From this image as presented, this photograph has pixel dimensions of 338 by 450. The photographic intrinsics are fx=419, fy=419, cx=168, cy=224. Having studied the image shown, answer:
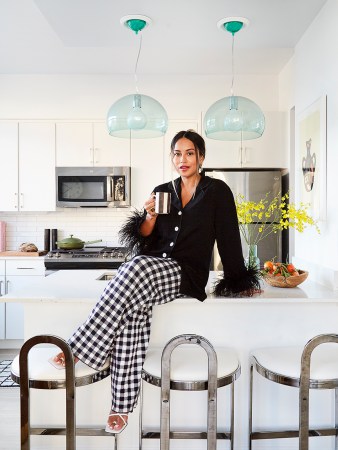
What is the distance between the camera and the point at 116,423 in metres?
1.79

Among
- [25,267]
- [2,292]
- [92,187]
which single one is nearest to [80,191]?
[92,187]

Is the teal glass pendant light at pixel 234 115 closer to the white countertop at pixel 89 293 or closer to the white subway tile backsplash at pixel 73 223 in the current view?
the white countertop at pixel 89 293

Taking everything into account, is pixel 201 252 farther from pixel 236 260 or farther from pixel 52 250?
pixel 52 250

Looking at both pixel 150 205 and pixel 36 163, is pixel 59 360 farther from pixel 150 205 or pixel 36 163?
pixel 36 163

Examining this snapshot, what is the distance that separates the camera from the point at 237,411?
2.15 meters

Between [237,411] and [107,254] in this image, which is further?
[107,254]

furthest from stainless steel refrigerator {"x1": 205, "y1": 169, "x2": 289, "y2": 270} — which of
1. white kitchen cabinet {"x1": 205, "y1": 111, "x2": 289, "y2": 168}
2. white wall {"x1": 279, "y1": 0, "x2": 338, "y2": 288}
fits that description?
white wall {"x1": 279, "y1": 0, "x2": 338, "y2": 288}

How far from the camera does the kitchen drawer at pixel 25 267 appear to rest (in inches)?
164

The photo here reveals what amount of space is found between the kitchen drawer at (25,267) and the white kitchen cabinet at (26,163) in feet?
1.87

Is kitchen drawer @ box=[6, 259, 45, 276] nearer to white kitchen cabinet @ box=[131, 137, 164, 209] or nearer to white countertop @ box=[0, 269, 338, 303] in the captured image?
white kitchen cabinet @ box=[131, 137, 164, 209]

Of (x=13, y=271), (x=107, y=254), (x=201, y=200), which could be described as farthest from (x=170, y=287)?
(x=13, y=271)

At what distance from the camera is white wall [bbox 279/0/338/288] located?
2385 millimetres

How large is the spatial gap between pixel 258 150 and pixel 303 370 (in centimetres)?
292

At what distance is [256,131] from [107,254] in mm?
2155
